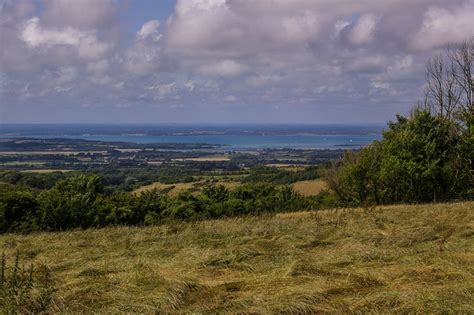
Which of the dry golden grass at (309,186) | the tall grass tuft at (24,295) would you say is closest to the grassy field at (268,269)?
the tall grass tuft at (24,295)

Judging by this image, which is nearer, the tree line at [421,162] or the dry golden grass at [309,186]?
the tree line at [421,162]

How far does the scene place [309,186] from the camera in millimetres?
51906

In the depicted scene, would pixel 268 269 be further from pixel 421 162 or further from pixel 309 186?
pixel 309 186

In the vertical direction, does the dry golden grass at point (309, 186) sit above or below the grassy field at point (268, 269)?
below

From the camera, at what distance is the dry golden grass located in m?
47.8

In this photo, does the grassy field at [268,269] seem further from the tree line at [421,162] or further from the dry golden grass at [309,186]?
the dry golden grass at [309,186]

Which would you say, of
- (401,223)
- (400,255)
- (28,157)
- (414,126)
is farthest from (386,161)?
(28,157)

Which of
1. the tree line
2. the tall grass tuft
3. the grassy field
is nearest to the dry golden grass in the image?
the tree line

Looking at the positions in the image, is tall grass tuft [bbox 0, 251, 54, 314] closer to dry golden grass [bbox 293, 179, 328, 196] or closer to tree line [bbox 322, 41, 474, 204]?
tree line [bbox 322, 41, 474, 204]

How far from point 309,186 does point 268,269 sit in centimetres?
4574

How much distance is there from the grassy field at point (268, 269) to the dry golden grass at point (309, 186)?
1452 inches

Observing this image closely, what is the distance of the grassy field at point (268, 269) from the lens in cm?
523

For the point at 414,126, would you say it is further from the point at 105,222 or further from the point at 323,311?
the point at 323,311

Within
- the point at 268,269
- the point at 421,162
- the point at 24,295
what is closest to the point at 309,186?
the point at 421,162
